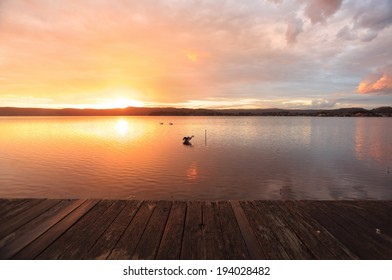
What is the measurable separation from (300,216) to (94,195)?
15.1 meters

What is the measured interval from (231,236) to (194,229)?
72cm

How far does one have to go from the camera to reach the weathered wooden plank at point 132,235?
3.55m

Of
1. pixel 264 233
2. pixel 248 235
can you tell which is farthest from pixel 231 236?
pixel 264 233

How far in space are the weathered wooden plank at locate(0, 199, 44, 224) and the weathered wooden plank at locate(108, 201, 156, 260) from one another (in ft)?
8.73

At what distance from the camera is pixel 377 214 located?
512cm

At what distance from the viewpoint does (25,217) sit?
482 centimetres

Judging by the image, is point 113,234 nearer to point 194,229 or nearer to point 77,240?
point 77,240

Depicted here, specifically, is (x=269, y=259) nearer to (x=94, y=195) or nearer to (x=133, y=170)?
(x=94, y=195)

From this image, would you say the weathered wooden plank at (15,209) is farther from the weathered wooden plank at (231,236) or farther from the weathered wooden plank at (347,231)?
the weathered wooden plank at (347,231)

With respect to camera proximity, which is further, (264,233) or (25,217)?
(25,217)

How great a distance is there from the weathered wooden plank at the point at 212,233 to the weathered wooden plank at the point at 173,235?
0.46m

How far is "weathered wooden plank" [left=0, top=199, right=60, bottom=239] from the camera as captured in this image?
169 inches

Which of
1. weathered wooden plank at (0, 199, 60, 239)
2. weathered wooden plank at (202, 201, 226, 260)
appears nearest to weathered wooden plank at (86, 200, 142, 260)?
weathered wooden plank at (202, 201, 226, 260)
